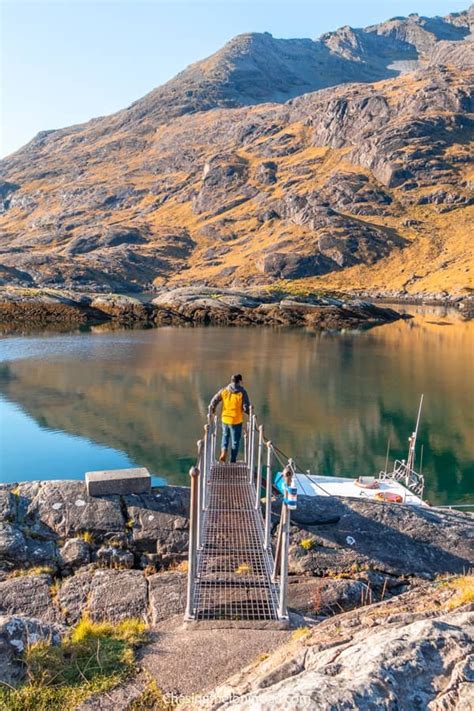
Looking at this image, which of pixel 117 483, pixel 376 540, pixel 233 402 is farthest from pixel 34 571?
pixel 233 402

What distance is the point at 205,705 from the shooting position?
5426mm

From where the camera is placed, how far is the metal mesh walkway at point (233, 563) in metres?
→ 8.77

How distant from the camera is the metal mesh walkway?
877 centimetres

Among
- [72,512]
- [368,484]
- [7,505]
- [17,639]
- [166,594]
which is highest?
[17,639]

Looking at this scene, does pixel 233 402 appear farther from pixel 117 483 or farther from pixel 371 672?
pixel 371 672

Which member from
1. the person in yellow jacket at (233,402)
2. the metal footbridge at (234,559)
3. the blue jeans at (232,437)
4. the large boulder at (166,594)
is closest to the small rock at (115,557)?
the large boulder at (166,594)

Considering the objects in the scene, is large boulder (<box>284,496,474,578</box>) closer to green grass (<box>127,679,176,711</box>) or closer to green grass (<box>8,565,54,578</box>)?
green grass (<box>8,565,54,578</box>)

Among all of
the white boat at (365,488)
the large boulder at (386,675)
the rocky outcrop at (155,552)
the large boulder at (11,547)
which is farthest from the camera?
the white boat at (365,488)

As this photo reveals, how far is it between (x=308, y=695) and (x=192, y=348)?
6584 cm

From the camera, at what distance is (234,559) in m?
10.6

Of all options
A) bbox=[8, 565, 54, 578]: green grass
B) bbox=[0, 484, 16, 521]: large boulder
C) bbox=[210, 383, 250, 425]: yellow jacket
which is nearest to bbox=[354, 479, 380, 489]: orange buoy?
bbox=[210, 383, 250, 425]: yellow jacket

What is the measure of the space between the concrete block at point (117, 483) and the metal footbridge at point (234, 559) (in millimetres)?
1424

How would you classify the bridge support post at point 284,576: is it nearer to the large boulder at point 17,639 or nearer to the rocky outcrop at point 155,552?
the rocky outcrop at point 155,552

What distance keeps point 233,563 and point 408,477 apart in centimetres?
1804
